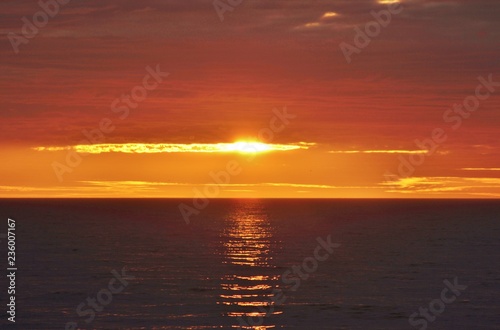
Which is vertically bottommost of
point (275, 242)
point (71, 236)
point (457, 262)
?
point (457, 262)

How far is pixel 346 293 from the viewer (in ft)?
220

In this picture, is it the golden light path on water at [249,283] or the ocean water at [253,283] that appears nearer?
the ocean water at [253,283]

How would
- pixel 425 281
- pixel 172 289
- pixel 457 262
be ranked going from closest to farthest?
1. pixel 172 289
2. pixel 425 281
3. pixel 457 262

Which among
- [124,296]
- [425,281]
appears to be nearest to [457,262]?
[425,281]

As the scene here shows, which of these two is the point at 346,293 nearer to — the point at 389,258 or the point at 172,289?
the point at 172,289

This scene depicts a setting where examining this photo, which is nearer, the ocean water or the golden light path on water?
the ocean water

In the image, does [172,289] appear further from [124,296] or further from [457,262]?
[457,262]

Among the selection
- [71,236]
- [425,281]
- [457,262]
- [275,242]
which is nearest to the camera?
[425,281]

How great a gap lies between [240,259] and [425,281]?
84.2ft

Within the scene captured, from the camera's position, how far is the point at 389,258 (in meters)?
96.5

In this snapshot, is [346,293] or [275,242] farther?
[275,242]

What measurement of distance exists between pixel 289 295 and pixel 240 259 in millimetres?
28774

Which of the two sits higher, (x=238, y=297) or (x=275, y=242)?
(x=275, y=242)

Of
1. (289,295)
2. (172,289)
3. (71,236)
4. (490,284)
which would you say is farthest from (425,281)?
(71,236)
